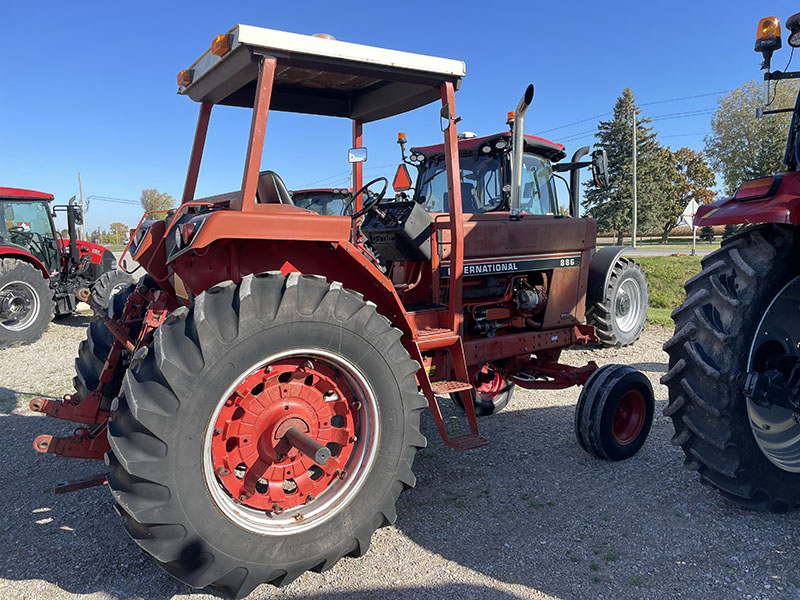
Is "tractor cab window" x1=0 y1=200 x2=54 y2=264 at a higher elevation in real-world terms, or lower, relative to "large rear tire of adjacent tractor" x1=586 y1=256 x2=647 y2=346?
higher

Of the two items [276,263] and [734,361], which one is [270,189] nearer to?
[276,263]

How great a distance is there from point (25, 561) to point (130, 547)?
1.51ft

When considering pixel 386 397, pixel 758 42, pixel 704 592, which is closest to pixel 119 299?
pixel 386 397

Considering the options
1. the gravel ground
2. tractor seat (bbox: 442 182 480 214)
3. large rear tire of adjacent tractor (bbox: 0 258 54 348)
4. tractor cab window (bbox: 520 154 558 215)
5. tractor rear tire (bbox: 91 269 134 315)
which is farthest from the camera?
tractor rear tire (bbox: 91 269 134 315)

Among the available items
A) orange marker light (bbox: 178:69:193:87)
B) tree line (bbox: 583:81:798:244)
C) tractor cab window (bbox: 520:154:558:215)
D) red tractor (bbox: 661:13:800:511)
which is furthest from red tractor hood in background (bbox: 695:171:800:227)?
tree line (bbox: 583:81:798:244)

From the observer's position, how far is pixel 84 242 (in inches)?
406

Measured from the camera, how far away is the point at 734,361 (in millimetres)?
2633

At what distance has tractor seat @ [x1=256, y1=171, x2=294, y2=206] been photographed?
281 centimetres

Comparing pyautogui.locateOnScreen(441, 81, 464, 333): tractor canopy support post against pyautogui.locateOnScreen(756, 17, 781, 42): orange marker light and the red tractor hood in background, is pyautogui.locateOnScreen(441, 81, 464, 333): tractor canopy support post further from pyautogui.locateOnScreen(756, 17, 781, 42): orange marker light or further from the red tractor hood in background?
pyautogui.locateOnScreen(756, 17, 781, 42): orange marker light

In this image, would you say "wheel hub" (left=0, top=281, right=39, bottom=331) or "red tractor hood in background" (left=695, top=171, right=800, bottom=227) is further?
"wheel hub" (left=0, top=281, right=39, bottom=331)

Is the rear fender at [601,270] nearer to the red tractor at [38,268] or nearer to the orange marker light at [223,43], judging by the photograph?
the orange marker light at [223,43]

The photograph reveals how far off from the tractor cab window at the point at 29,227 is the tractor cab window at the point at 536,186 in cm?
828

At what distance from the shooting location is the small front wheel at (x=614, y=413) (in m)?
3.57

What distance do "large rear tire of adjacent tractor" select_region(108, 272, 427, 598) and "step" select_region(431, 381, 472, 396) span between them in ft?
→ 1.65
